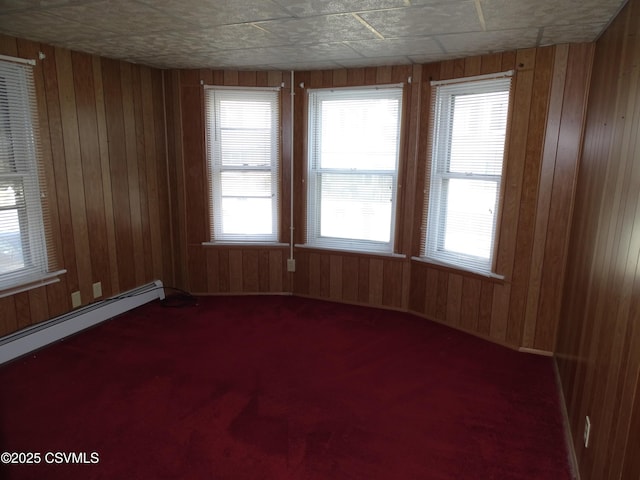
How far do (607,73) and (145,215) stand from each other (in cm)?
374

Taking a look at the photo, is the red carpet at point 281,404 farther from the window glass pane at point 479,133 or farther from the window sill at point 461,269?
the window glass pane at point 479,133

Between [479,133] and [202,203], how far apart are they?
2.62 metres

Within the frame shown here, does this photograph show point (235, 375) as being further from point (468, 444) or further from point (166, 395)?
point (468, 444)

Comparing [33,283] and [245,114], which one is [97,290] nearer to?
[33,283]

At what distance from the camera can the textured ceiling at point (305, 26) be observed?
227 cm

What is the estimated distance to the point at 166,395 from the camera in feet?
8.90

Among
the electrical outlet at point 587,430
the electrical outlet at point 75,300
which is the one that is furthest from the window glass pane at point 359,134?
the electrical outlet at point 587,430

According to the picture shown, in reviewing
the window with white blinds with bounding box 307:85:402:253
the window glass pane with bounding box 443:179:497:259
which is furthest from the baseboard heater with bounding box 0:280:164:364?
the window glass pane with bounding box 443:179:497:259

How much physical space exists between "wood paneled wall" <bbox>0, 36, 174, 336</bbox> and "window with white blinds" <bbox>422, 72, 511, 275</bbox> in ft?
8.48

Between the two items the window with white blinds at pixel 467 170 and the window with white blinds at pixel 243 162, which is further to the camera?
the window with white blinds at pixel 243 162

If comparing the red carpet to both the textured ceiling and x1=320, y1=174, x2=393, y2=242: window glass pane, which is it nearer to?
x1=320, y1=174, x2=393, y2=242: window glass pane

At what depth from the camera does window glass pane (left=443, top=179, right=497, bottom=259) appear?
11.4 ft

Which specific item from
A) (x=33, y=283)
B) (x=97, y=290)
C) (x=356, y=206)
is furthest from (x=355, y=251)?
(x=33, y=283)

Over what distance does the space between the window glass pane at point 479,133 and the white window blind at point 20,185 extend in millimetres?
3163
